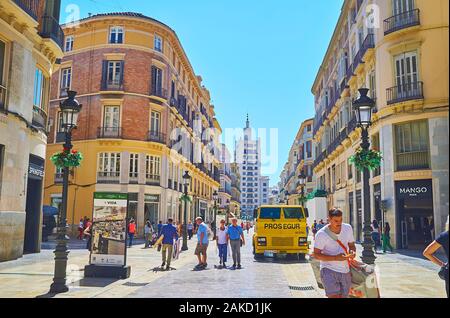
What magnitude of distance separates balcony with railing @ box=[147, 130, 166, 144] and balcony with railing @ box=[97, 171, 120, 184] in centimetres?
395

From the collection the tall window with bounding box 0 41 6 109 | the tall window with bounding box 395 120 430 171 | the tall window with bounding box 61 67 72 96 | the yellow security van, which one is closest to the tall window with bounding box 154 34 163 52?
the tall window with bounding box 61 67 72 96

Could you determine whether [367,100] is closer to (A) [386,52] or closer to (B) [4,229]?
(B) [4,229]

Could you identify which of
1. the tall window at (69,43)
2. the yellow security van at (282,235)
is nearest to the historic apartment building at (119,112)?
the tall window at (69,43)

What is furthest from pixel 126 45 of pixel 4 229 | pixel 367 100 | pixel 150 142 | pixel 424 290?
pixel 424 290

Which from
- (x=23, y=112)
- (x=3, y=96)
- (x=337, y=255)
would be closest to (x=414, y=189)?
(x=337, y=255)

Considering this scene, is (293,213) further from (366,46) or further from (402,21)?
(366,46)

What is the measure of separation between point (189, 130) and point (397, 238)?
96.0ft

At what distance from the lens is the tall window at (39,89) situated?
56.8 ft

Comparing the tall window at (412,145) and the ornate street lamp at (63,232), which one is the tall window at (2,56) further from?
the tall window at (412,145)

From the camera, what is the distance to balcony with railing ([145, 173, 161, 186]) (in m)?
34.6

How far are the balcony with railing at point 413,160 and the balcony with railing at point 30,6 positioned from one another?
59.7 feet

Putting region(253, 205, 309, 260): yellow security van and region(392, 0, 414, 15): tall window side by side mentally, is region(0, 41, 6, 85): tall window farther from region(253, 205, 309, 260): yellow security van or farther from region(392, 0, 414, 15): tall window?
region(392, 0, 414, 15): tall window

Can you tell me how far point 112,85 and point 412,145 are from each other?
2347 cm

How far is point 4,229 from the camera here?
14.1m
